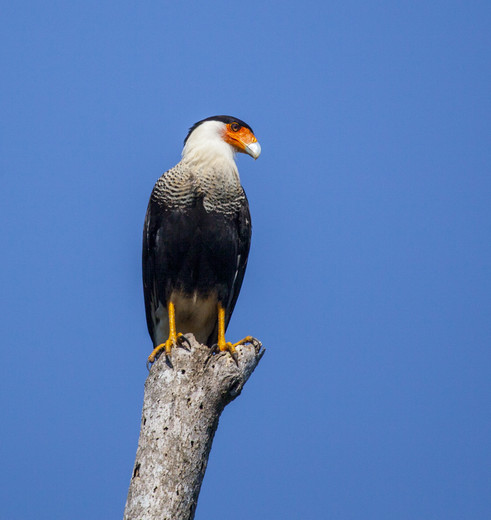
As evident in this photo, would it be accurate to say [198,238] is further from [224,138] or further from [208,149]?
[224,138]

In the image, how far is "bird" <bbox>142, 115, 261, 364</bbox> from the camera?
5.85 m

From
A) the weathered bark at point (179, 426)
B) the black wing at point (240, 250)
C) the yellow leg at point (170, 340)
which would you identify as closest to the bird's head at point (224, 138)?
the black wing at point (240, 250)

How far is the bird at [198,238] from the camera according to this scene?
5848mm

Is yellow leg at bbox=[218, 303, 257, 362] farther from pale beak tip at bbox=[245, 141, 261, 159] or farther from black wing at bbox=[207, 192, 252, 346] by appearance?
pale beak tip at bbox=[245, 141, 261, 159]

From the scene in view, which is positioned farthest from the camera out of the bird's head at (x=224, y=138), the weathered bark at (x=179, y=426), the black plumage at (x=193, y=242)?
the bird's head at (x=224, y=138)

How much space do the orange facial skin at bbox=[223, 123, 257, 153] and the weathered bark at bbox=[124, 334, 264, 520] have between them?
7.24 feet

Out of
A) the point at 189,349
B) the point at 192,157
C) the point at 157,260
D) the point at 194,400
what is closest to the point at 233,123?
the point at 192,157

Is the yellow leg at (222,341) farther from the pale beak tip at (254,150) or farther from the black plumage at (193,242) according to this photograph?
the pale beak tip at (254,150)

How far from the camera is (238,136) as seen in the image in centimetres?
642

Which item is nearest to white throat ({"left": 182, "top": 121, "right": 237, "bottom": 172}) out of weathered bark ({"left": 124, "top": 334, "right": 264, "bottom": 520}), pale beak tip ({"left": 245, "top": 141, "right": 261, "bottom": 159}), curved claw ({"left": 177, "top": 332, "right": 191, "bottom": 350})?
pale beak tip ({"left": 245, "top": 141, "right": 261, "bottom": 159})

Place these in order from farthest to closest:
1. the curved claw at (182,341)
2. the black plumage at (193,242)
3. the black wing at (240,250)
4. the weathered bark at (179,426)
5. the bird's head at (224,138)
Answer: the bird's head at (224,138), the black wing at (240,250), the black plumage at (193,242), the curved claw at (182,341), the weathered bark at (179,426)

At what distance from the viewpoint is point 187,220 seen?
19.1 feet

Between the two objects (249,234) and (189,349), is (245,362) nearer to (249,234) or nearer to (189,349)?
(189,349)

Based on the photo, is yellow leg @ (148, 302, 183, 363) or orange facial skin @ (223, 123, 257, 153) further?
orange facial skin @ (223, 123, 257, 153)
